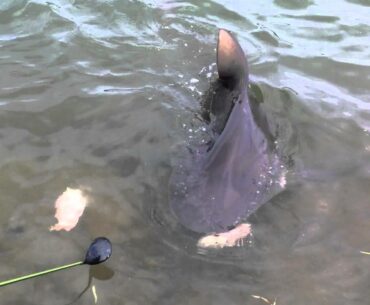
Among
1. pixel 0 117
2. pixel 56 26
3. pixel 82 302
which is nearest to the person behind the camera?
pixel 82 302

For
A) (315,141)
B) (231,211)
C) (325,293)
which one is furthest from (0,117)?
(325,293)

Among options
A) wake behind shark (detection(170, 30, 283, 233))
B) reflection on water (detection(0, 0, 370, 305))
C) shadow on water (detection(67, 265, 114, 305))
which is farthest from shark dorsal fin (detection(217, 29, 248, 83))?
shadow on water (detection(67, 265, 114, 305))

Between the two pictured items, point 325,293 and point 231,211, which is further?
point 231,211

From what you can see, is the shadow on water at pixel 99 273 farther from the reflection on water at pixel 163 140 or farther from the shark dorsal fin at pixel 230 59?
the shark dorsal fin at pixel 230 59

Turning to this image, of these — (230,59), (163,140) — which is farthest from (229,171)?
(163,140)

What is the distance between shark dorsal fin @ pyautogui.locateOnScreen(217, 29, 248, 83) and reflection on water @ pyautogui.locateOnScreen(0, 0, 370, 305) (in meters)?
0.64

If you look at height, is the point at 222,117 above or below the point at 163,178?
above

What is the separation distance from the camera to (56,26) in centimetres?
521

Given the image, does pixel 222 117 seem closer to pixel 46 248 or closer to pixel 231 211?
pixel 231 211

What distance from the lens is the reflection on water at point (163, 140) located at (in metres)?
2.98

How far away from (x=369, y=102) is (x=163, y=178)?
6.27 feet

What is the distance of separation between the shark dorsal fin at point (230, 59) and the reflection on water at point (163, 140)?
2.10ft

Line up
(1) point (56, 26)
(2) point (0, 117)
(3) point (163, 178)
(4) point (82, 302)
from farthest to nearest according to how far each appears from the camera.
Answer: (1) point (56, 26) < (2) point (0, 117) < (3) point (163, 178) < (4) point (82, 302)

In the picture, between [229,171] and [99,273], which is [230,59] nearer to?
[229,171]
